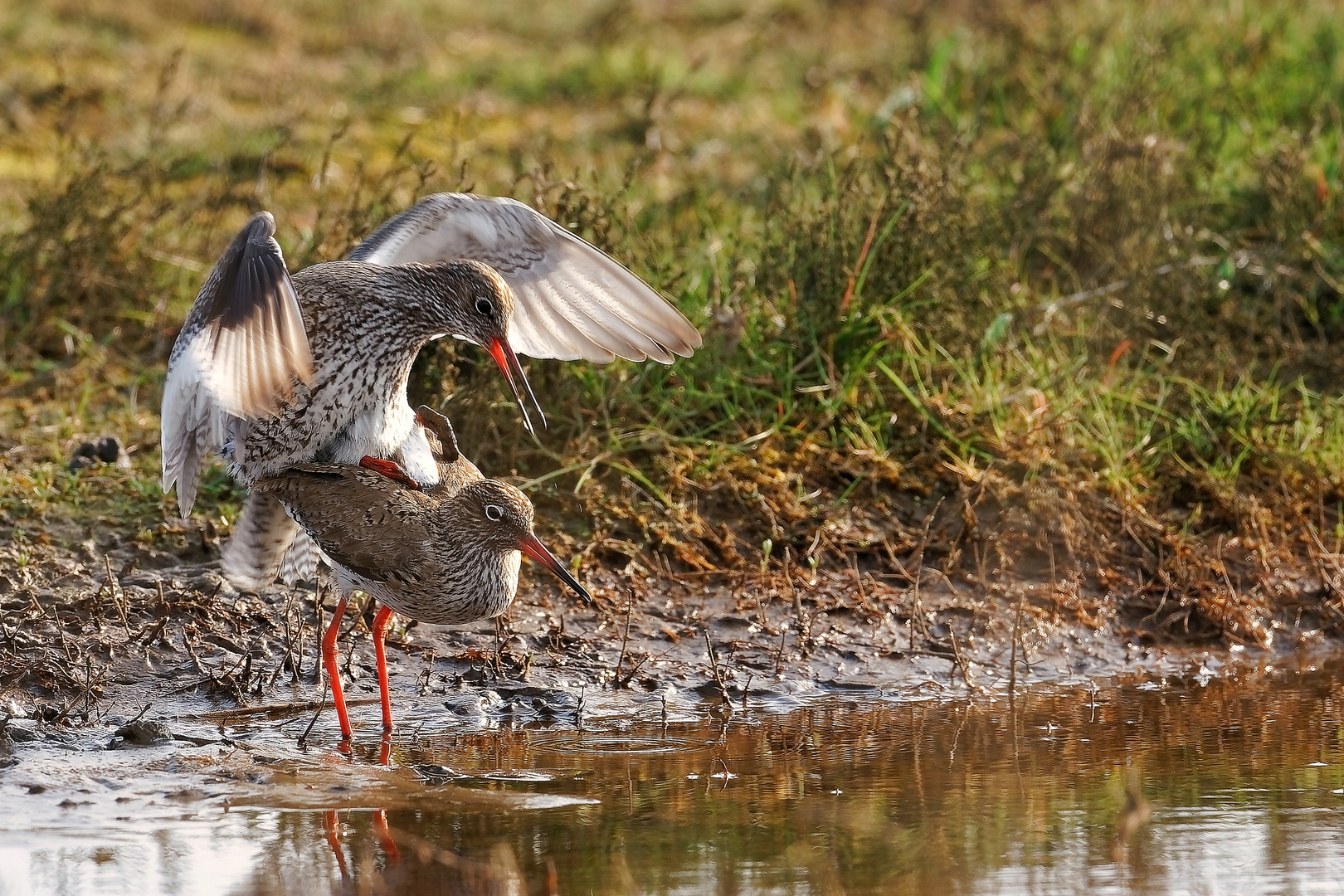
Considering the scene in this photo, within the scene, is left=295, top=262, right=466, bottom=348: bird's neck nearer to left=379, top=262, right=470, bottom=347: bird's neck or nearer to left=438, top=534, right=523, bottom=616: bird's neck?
left=379, top=262, right=470, bottom=347: bird's neck

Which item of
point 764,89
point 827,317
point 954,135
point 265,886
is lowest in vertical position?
point 265,886

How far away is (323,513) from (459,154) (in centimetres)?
348

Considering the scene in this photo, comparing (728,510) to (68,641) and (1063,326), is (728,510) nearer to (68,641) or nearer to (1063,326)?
(1063,326)

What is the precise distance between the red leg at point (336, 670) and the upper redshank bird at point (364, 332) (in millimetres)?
315

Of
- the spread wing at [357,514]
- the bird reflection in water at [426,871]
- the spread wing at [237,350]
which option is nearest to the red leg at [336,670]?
the spread wing at [357,514]

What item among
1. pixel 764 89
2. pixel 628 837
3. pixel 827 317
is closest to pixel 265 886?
pixel 628 837

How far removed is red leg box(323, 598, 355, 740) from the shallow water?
0.10 metres

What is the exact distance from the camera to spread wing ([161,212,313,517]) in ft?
15.4

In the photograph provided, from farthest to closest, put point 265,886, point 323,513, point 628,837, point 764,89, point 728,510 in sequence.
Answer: point 764,89 < point 728,510 < point 323,513 < point 628,837 < point 265,886

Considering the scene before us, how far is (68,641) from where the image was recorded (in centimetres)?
521

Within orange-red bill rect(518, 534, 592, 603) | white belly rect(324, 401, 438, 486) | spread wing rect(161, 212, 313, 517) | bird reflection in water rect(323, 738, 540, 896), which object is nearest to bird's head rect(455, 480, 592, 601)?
orange-red bill rect(518, 534, 592, 603)

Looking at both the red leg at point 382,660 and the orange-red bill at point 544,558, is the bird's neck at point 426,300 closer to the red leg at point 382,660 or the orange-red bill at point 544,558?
the orange-red bill at point 544,558

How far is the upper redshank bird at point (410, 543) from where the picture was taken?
197 inches

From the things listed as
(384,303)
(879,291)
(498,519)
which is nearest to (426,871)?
(498,519)
